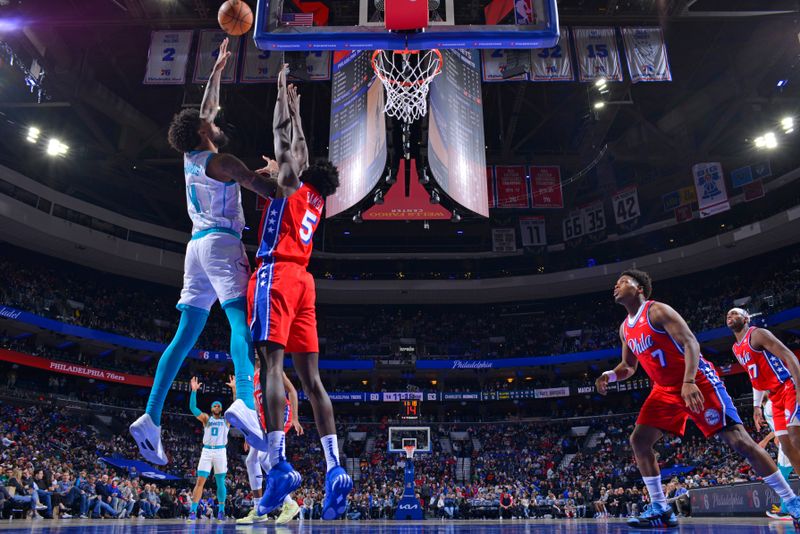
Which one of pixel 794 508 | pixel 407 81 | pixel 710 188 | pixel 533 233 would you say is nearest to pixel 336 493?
pixel 794 508

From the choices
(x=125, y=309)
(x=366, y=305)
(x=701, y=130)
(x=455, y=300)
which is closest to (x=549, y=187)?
(x=701, y=130)

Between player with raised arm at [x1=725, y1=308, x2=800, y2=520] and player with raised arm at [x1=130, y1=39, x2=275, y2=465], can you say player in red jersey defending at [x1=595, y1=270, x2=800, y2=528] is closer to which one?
player with raised arm at [x1=725, y1=308, x2=800, y2=520]

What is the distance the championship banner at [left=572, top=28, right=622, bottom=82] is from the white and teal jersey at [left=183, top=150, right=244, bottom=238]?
12730 mm

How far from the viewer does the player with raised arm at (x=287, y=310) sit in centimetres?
365

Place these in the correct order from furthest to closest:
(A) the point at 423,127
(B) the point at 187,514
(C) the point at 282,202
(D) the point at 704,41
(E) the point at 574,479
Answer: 1. (E) the point at 574,479
2. (D) the point at 704,41
3. (B) the point at 187,514
4. (A) the point at 423,127
5. (C) the point at 282,202

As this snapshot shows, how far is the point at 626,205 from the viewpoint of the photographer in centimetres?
2575

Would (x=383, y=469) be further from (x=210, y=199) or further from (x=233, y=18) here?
(x=210, y=199)

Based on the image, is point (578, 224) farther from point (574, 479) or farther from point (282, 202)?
point (282, 202)

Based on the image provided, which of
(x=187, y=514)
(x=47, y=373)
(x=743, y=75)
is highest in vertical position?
(x=743, y=75)

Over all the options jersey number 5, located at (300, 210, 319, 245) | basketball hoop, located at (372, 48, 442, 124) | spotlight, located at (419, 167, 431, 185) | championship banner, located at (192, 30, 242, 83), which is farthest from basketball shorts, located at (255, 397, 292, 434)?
spotlight, located at (419, 167, 431, 185)

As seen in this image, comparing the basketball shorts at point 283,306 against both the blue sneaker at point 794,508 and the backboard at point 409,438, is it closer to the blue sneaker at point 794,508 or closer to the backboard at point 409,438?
the blue sneaker at point 794,508

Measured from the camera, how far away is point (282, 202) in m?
4.16

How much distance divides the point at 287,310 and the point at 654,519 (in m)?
3.53

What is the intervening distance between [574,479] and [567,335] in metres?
10.4
